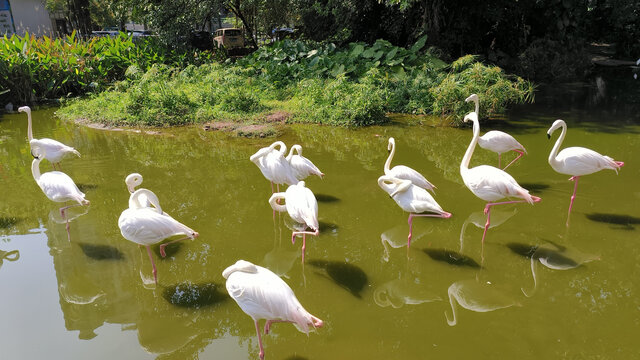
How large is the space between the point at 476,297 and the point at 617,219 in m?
2.72

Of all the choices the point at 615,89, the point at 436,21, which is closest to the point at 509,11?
the point at 436,21

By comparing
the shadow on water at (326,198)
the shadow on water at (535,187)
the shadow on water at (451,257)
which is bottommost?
the shadow on water at (451,257)

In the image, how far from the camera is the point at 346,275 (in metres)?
4.46

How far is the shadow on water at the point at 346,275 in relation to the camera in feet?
14.0

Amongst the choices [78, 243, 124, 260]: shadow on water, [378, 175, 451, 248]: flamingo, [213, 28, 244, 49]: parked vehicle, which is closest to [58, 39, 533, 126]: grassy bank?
[378, 175, 451, 248]: flamingo

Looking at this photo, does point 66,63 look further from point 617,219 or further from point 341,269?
point 617,219

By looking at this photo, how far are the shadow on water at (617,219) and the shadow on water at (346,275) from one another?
3252mm

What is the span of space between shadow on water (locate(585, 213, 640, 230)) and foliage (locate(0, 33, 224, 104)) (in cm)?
1452

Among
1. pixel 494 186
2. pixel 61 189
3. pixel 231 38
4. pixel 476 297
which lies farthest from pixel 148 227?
pixel 231 38

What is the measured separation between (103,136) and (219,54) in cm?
949

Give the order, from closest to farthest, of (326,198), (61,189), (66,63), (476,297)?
(476,297), (61,189), (326,198), (66,63)

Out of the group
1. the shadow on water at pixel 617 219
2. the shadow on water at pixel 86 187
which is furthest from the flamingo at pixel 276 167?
the shadow on water at pixel 617 219

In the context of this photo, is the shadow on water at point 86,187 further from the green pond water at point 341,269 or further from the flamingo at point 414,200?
the flamingo at point 414,200

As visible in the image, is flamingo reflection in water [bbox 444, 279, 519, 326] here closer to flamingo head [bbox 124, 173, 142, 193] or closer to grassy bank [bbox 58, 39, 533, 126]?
flamingo head [bbox 124, 173, 142, 193]
